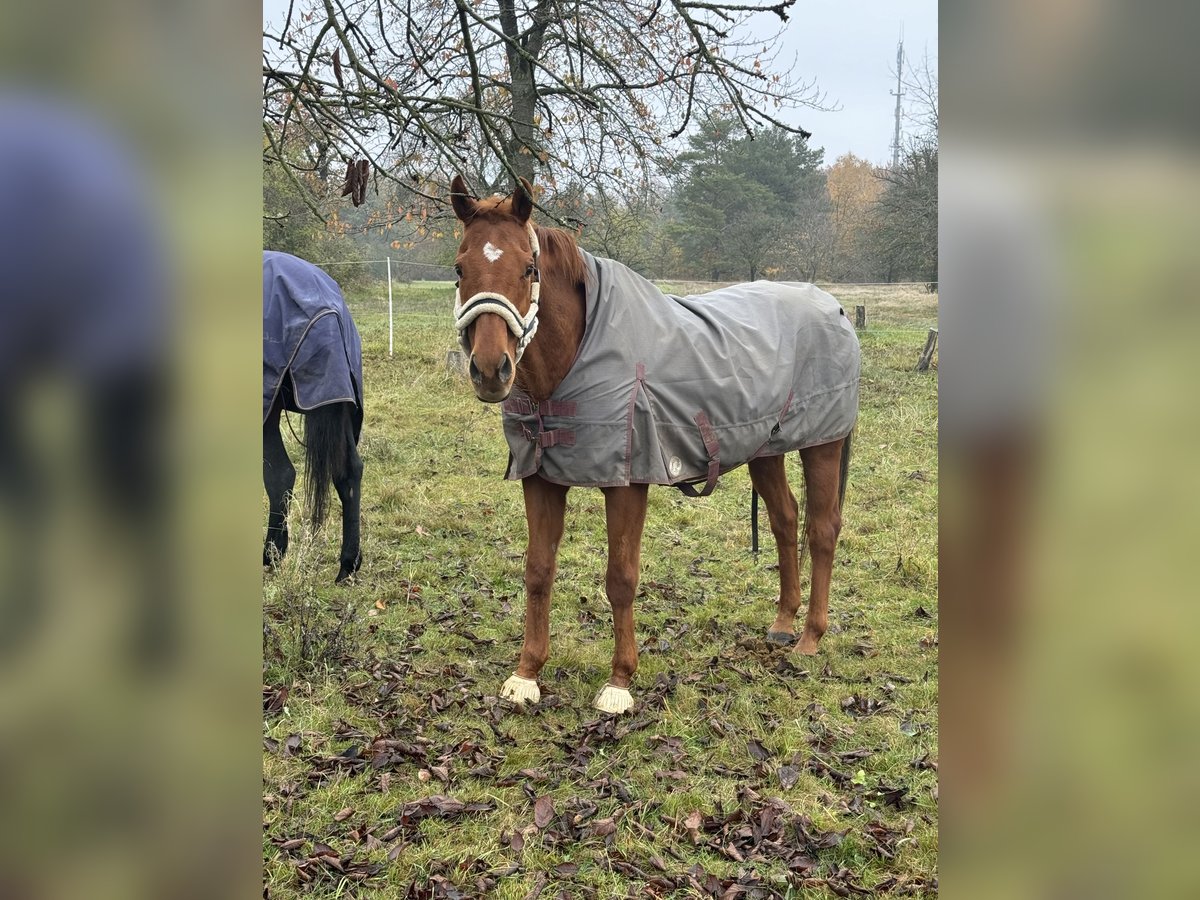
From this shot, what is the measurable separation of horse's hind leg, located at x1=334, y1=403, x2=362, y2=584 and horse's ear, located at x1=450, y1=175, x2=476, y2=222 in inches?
80.4

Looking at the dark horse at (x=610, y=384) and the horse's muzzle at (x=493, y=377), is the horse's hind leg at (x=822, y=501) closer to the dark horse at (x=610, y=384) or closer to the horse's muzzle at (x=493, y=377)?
the dark horse at (x=610, y=384)

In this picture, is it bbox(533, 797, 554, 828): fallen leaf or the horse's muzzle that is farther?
the horse's muzzle

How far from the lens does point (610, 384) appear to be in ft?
10.7

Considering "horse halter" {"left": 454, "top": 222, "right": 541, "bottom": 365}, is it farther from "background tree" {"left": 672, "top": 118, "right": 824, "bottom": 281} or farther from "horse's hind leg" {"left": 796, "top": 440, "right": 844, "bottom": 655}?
"background tree" {"left": 672, "top": 118, "right": 824, "bottom": 281}

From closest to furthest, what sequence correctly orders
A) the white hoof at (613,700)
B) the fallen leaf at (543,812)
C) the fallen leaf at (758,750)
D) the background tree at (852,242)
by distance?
the fallen leaf at (543,812) < the fallen leaf at (758,750) < the white hoof at (613,700) < the background tree at (852,242)

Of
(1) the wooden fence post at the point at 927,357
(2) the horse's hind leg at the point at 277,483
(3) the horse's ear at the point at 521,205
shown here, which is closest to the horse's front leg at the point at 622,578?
(3) the horse's ear at the point at 521,205

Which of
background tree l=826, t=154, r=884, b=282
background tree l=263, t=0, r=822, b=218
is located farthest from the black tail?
background tree l=826, t=154, r=884, b=282

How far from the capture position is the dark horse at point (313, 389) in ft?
14.9

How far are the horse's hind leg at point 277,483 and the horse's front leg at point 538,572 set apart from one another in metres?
1.98

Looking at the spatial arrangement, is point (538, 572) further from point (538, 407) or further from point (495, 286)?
point (495, 286)

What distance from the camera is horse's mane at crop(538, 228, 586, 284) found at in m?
3.24

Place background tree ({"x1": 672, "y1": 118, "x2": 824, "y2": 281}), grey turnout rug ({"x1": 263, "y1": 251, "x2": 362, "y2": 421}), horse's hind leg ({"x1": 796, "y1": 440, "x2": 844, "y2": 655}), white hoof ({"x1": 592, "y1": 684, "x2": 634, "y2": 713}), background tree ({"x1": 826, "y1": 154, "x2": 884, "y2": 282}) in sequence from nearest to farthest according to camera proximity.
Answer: white hoof ({"x1": 592, "y1": 684, "x2": 634, "y2": 713}), horse's hind leg ({"x1": 796, "y1": 440, "x2": 844, "y2": 655}), grey turnout rug ({"x1": 263, "y1": 251, "x2": 362, "y2": 421}), background tree ({"x1": 826, "y1": 154, "x2": 884, "y2": 282}), background tree ({"x1": 672, "y1": 118, "x2": 824, "y2": 281})

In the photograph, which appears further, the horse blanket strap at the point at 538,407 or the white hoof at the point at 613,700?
the white hoof at the point at 613,700
